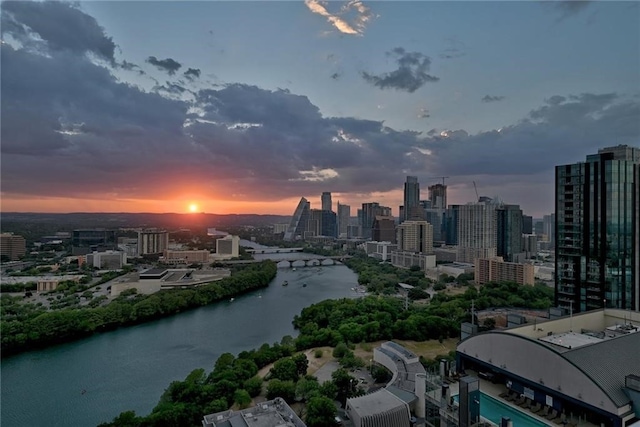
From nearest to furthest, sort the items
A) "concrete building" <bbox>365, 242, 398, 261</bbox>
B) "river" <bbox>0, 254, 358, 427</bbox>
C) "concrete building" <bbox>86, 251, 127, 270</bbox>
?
1. "river" <bbox>0, 254, 358, 427</bbox>
2. "concrete building" <bbox>86, 251, 127, 270</bbox>
3. "concrete building" <bbox>365, 242, 398, 261</bbox>

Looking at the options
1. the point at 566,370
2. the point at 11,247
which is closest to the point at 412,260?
the point at 566,370

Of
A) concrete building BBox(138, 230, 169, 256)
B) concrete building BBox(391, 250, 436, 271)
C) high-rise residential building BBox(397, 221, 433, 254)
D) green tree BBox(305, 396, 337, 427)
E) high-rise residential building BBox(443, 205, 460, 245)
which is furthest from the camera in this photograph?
high-rise residential building BBox(443, 205, 460, 245)

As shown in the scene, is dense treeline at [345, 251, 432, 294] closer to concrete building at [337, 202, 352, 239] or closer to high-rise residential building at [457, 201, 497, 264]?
high-rise residential building at [457, 201, 497, 264]

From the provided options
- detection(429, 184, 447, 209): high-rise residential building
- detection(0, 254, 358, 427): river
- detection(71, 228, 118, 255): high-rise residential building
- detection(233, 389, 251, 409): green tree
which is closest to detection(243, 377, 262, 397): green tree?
detection(233, 389, 251, 409): green tree

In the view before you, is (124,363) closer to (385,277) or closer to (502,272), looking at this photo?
(385,277)

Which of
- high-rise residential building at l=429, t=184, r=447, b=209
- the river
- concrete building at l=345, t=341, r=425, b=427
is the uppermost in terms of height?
high-rise residential building at l=429, t=184, r=447, b=209

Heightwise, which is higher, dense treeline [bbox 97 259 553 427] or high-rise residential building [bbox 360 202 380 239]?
high-rise residential building [bbox 360 202 380 239]
